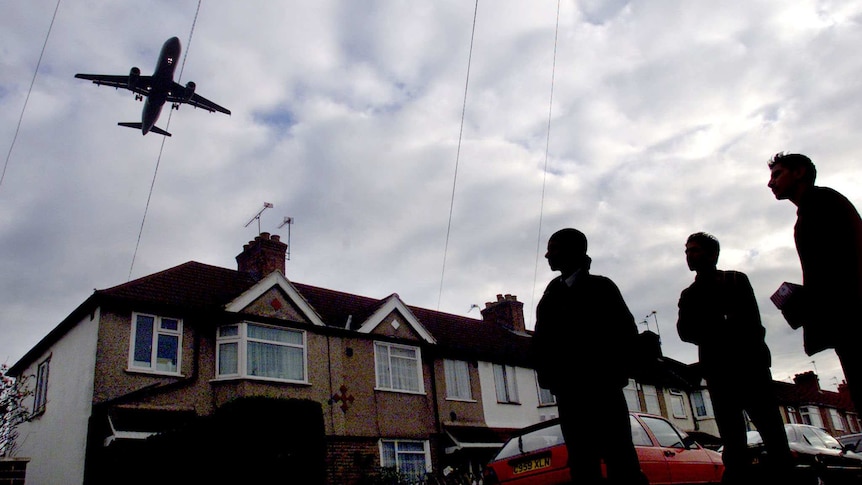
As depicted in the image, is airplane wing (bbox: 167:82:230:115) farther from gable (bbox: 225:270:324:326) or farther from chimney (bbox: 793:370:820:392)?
chimney (bbox: 793:370:820:392)

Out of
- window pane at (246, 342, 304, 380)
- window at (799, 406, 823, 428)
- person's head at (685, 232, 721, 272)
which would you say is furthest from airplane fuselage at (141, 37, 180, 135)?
window at (799, 406, 823, 428)

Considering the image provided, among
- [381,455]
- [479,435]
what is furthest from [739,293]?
[479,435]

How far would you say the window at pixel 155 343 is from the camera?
52.9 feet

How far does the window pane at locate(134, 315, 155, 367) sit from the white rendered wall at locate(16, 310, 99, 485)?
964 mm

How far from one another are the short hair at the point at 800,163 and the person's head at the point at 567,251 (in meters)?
1.11

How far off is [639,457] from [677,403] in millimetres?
26466

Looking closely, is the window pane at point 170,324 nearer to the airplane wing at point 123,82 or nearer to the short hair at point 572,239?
the airplane wing at point 123,82

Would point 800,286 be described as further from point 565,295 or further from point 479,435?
point 479,435

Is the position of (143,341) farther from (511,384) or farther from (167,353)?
(511,384)

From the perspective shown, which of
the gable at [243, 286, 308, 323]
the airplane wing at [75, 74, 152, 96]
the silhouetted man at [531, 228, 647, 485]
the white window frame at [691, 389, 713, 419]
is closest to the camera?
the silhouetted man at [531, 228, 647, 485]

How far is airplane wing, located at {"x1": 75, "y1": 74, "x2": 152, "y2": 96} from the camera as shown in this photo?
72.9ft

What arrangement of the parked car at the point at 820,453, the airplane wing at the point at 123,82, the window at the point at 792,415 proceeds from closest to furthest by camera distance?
the parked car at the point at 820,453
the airplane wing at the point at 123,82
the window at the point at 792,415

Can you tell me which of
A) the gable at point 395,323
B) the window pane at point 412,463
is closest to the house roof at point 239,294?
the gable at point 395,323

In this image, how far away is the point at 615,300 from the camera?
12.3 ft
